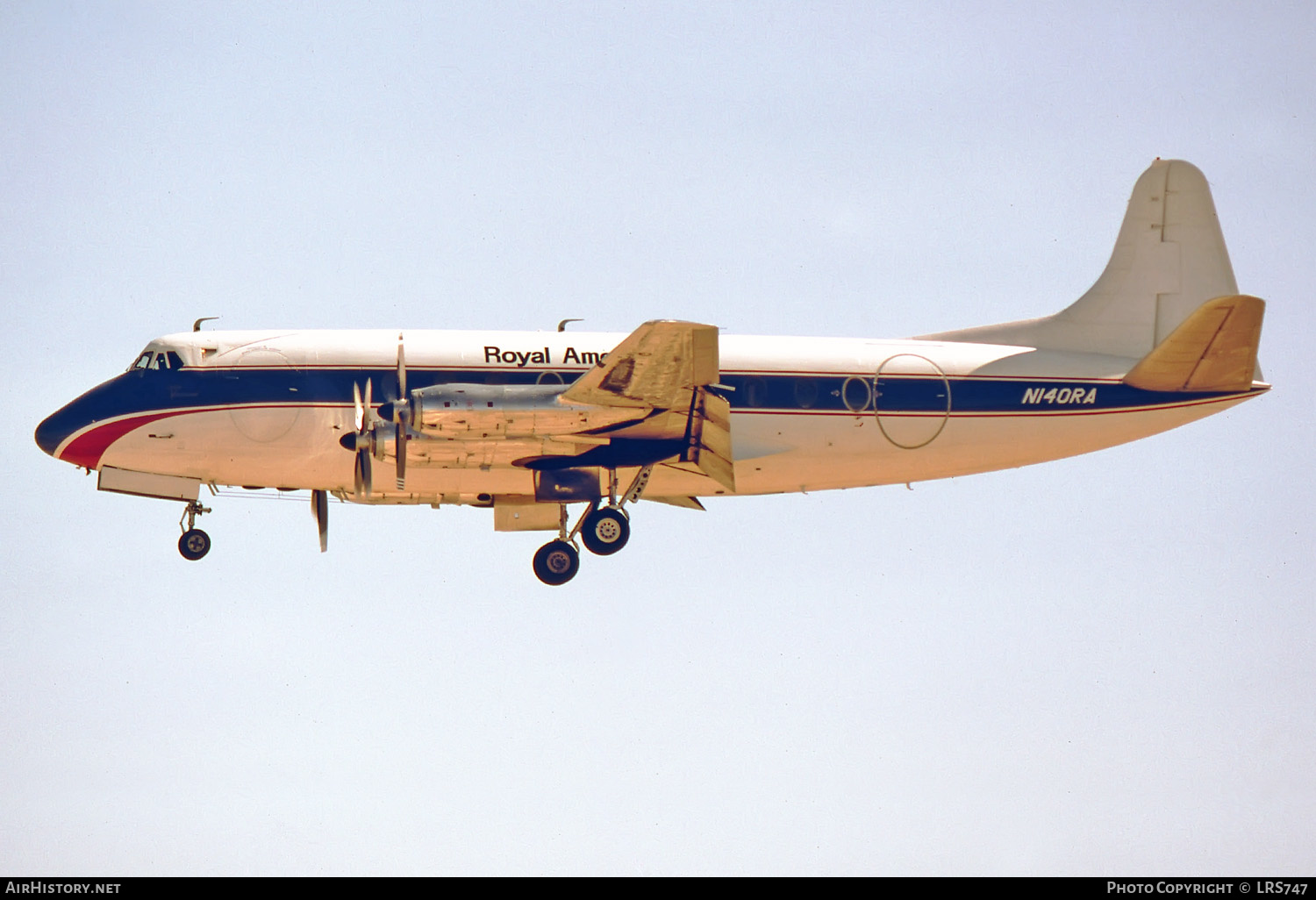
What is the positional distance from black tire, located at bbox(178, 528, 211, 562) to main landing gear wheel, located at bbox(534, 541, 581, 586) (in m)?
6.61

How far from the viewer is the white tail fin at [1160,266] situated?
35281 mm

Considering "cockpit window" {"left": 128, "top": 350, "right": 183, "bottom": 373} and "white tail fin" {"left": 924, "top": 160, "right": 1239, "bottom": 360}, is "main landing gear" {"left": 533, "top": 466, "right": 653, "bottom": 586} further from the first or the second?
"white tail fin" {"left": 924, "top": 160, "right": 1239, "bottom": 360}

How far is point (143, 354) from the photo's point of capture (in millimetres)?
31203

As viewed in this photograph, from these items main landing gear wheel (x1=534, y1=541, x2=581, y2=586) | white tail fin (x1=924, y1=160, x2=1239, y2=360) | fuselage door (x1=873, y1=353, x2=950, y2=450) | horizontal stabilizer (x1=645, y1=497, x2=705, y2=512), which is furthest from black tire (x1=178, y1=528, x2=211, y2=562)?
white tail fin (x1=924, y1=160, x2=1239, y2=360)

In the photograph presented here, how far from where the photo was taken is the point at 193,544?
3228 centimetres

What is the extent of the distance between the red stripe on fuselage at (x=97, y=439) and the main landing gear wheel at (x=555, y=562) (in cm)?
712

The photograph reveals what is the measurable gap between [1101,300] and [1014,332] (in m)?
2.52

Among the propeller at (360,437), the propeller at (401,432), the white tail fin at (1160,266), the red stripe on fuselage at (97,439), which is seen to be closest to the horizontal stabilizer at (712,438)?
the propeller at (401,432)

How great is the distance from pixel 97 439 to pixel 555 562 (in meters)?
8.72

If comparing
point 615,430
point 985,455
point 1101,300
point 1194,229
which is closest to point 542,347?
point 615,430

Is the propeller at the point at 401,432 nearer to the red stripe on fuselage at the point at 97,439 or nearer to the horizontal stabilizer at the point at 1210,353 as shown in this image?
the red stripe on fuselage at the point at 97,439

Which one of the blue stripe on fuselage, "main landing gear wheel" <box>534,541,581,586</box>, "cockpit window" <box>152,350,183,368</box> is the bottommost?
"main landing gear wheel" <box>534,541,581,586</box>

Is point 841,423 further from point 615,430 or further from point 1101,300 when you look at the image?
point 1101,300

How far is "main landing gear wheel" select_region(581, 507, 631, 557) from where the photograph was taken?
3105 cm
